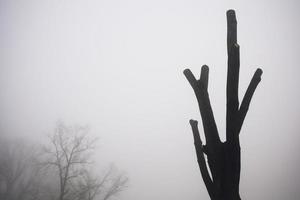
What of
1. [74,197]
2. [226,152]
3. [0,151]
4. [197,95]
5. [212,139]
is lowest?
[74,197]

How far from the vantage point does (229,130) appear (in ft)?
6.84

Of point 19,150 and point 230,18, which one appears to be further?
point 19,150

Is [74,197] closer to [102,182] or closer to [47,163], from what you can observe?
[102,182]

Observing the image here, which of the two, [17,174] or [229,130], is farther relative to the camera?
[17,174]

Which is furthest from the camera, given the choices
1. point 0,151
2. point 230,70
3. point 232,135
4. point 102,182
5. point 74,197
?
point 0,151

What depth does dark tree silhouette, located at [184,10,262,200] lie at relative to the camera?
196 cm

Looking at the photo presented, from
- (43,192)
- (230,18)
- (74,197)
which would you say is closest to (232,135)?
(230,18)

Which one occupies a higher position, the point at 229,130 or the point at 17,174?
the point at 17,174

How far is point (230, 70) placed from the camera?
1940mm

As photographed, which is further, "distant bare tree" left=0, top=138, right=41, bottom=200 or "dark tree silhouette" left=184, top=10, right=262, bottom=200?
"distant bare tree" left=0, top=138, right=41, bottom=200

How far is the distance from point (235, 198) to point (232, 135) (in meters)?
0.60

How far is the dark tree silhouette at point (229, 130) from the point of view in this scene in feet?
6.43

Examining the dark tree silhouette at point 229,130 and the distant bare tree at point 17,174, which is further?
the distant bare tree at point 17,174

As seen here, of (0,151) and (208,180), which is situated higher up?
(0,151)
